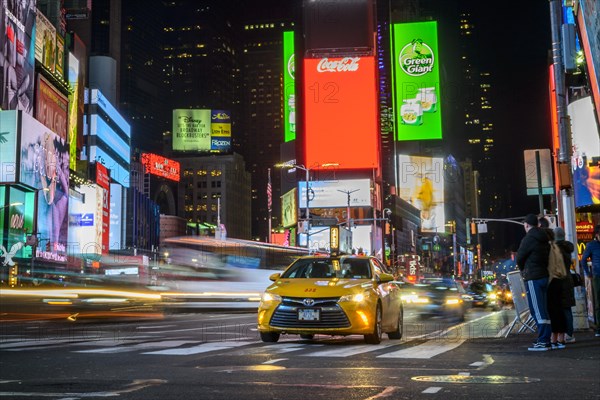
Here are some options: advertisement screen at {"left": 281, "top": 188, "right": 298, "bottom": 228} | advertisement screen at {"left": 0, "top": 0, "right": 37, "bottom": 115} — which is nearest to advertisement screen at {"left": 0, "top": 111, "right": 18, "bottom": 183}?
advertisement screen at {"left": 0, "top": 0, "right": 37, "bottom": 115}

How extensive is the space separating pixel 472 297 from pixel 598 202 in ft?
29.7

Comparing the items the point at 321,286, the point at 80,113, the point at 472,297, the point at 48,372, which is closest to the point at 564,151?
the point at 321,286

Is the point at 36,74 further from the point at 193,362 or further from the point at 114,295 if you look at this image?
the point at 193,362

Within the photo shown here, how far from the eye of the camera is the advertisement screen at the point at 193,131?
6786 inches

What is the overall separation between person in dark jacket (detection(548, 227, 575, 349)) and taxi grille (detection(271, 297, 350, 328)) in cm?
303

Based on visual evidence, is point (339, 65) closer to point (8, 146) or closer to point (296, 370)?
point (8, 146)

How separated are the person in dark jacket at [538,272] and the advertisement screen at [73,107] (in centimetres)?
9791

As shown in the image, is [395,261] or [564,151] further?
[395,261]

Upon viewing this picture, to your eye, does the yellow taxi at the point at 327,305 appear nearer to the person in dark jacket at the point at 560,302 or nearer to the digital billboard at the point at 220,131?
the person in dark jacket at the point at 560,302

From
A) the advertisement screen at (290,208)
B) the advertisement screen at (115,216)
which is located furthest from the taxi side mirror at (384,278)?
the advertisement screen at (115,216)

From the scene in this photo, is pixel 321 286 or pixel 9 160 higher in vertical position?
pixel 9 160

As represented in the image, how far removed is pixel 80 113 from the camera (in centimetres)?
11012

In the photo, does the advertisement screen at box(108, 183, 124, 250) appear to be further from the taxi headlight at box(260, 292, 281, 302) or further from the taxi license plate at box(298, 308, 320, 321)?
the taxi license plate at box(298, 308, 320, 321)

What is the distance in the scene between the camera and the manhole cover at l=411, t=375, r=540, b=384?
730 centimetres
